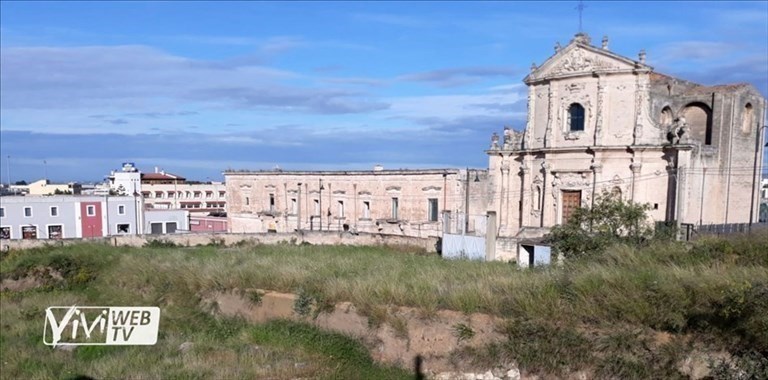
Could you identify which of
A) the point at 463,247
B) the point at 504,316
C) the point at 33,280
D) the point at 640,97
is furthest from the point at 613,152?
the point at 33,280

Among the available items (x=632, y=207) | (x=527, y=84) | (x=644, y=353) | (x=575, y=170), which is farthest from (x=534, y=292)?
(x=527, y=84)

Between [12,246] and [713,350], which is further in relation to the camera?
[12,246]

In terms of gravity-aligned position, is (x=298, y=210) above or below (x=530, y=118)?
below

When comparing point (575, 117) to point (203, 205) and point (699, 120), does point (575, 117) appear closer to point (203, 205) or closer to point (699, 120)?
point (699, 120)

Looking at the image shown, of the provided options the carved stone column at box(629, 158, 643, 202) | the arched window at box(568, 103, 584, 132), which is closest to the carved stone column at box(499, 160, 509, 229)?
the arched window at box(568, 103, 584, 132)

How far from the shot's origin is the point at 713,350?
5.91 m

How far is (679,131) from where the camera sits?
18.8m

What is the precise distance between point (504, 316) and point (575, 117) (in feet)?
50.8

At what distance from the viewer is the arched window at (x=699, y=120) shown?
65.9 ft

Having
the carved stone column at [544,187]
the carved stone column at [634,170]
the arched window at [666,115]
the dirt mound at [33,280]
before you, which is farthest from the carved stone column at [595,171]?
the dirt mound at [33,280]

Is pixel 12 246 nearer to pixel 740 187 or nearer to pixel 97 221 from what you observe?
pixel 97 221

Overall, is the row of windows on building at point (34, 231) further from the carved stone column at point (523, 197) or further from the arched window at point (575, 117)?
the arched window at point (575, 117)

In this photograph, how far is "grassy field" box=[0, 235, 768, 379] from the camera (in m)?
6.11

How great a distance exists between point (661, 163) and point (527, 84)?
5.94 meters
